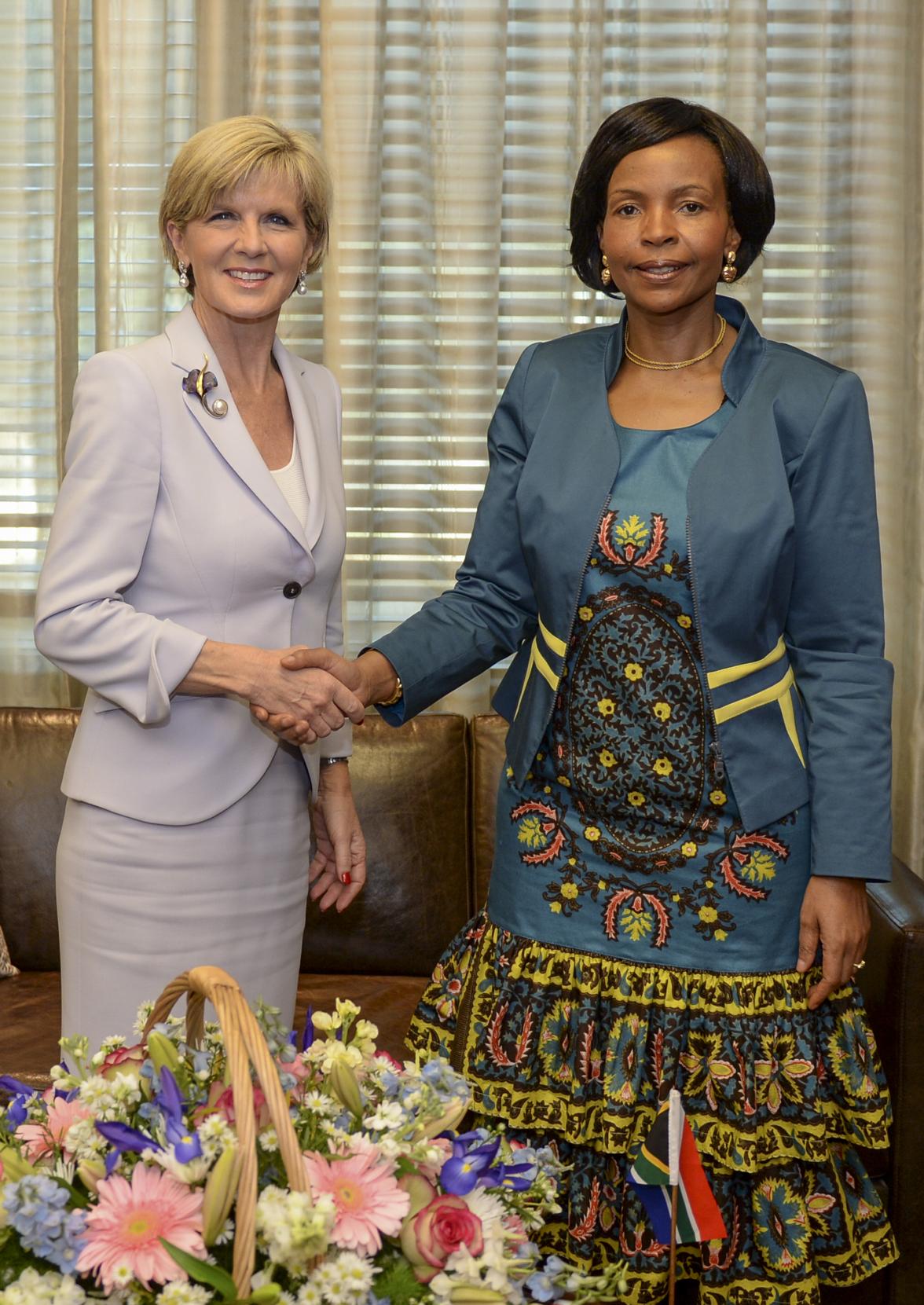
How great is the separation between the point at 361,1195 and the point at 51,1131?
0.86 ft

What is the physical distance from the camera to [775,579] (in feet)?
5.73

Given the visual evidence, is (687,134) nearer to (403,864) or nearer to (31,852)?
(403,864)

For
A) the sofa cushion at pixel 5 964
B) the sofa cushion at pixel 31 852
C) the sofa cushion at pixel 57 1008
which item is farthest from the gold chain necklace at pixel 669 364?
the sofa cushion at pixel 5 964

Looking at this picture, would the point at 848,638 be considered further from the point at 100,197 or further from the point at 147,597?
the point at 100,197

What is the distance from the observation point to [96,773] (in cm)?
179

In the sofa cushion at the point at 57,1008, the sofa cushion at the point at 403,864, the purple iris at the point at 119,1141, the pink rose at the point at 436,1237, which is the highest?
the purple iris at the point at 119,1141

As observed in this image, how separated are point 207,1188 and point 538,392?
1.21 m

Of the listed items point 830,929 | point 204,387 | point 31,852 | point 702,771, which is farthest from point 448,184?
point 830,929

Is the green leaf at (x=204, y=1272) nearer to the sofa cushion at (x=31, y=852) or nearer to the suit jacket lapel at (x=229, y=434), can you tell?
the suit jacket lapel at (x=229, y=434)

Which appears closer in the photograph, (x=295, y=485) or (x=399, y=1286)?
(x=399, y=1286)

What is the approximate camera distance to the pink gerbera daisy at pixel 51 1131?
43.1 inches

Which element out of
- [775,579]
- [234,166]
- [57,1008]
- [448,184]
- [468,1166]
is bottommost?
[57,1008]

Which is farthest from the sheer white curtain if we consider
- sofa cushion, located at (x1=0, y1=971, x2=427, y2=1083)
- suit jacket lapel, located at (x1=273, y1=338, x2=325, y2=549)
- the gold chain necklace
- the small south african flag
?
the small south african flag

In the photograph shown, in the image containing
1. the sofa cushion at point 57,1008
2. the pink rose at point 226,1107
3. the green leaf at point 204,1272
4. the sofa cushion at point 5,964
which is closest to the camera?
the green leaf at point 204,1272
